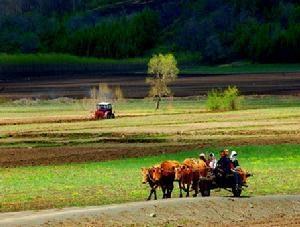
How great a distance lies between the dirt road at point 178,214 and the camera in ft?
88.1

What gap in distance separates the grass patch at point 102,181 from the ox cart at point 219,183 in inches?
56.7

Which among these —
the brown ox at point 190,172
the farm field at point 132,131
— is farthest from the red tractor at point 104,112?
the brown ox at point 190,172

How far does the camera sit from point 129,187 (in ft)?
113

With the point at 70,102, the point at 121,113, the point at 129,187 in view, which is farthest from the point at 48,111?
the point at 129,187

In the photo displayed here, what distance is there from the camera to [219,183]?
1204 inches

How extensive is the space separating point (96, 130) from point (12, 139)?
7.95m

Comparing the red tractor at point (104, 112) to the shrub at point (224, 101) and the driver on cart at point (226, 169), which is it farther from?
the driver on cart at point (226, 169)

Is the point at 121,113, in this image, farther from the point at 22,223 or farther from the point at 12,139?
the point at 22,223

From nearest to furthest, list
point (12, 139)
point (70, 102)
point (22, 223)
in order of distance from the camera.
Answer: point (22, 223) → point (12, 139) → point (70, 102)

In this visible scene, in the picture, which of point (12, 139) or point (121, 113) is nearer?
point (12, 139)

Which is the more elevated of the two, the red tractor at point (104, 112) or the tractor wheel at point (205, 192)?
the tractor wheel at point (205, 192)

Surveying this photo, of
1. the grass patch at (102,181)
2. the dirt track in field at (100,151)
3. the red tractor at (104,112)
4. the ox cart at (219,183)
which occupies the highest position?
the ox cart at (219,183)

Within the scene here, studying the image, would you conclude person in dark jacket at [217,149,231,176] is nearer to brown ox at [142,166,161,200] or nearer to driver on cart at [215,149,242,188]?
driver on cart at [215,149,242,188]

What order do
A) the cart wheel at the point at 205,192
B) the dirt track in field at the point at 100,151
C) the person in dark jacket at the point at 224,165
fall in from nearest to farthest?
the person in dark jacket at the point at 224,165 → the cart wheel at the point at 205,192 → the dirt track in field at the point at 100,151
